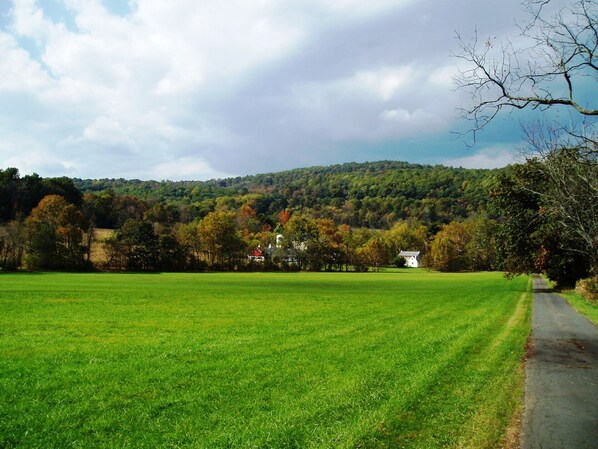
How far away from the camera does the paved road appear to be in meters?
6.83

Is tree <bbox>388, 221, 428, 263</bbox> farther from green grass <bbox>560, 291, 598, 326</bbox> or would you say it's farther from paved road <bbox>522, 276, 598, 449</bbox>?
paved road <bbox>522, 276, 598, 449</bbox>

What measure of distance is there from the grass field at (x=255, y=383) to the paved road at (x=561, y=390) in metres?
0.42

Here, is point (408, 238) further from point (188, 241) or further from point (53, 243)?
point (53, 243)

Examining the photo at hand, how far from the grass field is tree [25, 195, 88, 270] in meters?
74.4

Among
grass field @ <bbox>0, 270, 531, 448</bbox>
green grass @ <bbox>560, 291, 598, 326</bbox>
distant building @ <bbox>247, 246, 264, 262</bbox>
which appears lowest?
green grass @ <bbox>560, 291, 598, 326</bbox>

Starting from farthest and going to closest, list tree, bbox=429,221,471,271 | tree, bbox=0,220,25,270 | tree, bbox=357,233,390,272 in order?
1. tree, bbox=357,233,390,272
2. tree, bbox=429,221,471,271
3. tree, bbox=0,220,25,270

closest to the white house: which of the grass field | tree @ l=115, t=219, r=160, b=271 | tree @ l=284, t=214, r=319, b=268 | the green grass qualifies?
tree @ l=284, t=214, r=319, b=268

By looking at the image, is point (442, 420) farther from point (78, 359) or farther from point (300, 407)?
point (78, 359)

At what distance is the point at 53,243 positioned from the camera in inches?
3425

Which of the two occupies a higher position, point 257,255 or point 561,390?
point 257,255

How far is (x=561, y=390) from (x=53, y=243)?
311ft

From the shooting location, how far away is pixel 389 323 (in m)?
20.4

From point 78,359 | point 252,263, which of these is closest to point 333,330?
point 78,359

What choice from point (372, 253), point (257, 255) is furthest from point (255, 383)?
point (372, 253)
